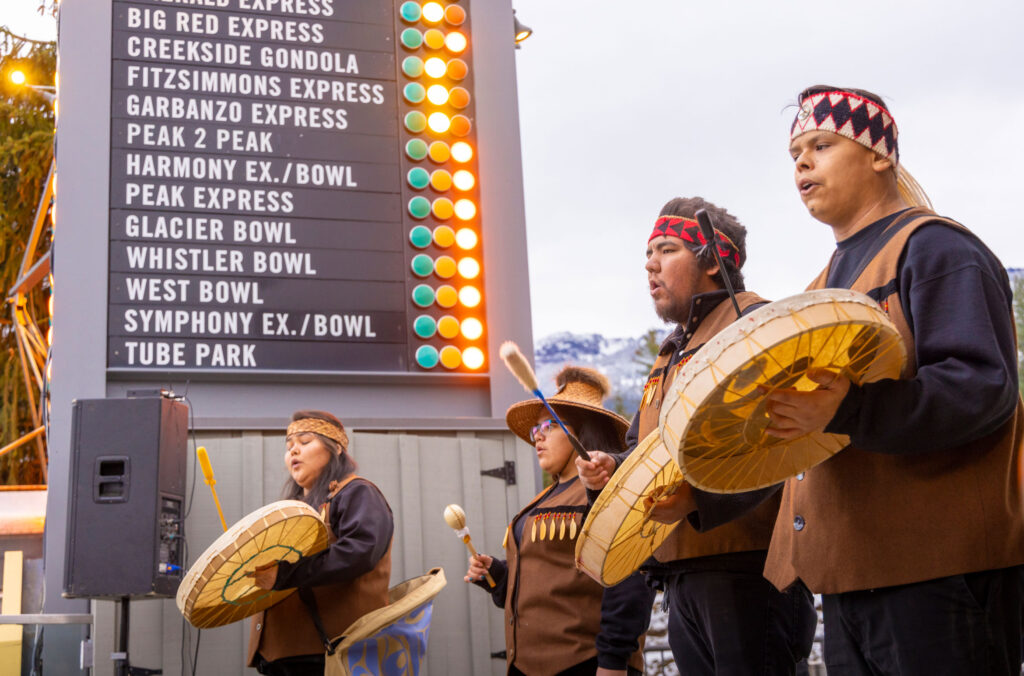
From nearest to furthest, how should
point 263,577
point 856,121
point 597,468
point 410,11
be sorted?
point 856,121
point 597,468
point 263,577
point 410,11

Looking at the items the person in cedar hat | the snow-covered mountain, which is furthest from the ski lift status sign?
the snow-covered mountain

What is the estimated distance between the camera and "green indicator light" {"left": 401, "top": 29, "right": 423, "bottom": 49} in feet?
17.5

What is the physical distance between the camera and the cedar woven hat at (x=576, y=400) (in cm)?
342

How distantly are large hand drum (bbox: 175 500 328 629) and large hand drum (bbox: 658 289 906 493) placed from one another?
1873 millimetres

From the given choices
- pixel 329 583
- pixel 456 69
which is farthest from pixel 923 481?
pixel 456 69

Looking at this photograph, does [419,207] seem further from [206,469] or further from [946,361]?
[946,361]

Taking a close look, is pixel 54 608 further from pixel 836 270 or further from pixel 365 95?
pixel 836 270

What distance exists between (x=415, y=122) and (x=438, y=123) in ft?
0.41

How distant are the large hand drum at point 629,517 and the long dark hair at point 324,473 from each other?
67.0 inches

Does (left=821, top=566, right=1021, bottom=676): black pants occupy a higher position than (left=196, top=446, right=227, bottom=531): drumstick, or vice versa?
(left=196, top=446, right=227, bottom=531): drumstick

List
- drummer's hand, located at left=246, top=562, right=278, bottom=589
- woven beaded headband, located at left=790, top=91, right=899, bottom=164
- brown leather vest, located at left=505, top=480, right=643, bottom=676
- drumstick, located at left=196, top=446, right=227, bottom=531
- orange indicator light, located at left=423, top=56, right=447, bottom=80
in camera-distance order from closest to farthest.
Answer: woven beaded headband, located at left=790, top=91, right=899, bottom=164 → brown leather vest, located at left=505, top=480, right=643, bottom=676 → drummer's hand, located at left=246, top=562, right=278, bottom=589 → drumstick, located at left=196, top=446, right=227, bottom=531 → orange indicator light, located at left=423, top=56, right=447, bottom=80

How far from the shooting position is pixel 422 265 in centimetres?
503

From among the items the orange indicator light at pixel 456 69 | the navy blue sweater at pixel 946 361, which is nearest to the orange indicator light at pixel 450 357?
the orange indicator light at pixel 456 69

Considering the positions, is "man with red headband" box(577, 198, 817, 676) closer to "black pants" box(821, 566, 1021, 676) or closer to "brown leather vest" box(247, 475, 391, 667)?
"black pants" box(821, 566, 1021, 676)
